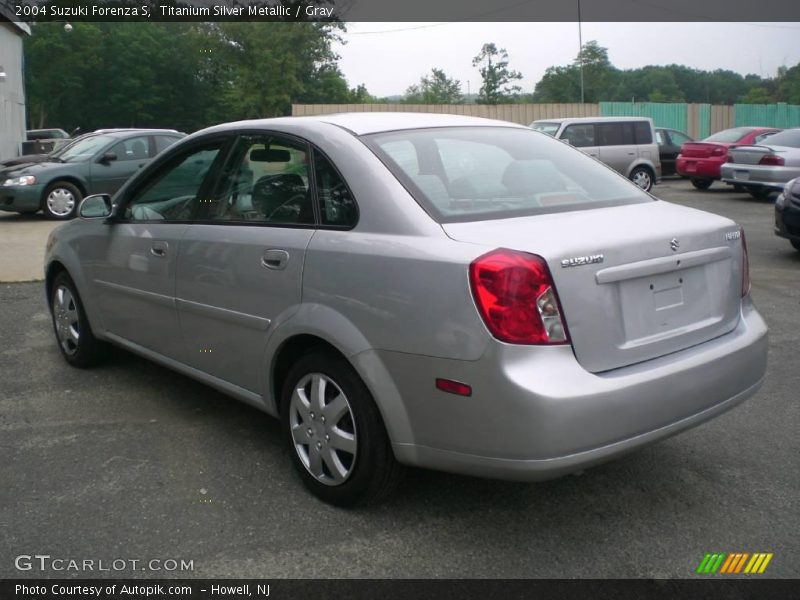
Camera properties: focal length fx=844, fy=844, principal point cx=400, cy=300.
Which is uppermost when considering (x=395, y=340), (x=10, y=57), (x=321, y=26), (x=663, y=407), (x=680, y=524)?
(x=321, y=26)

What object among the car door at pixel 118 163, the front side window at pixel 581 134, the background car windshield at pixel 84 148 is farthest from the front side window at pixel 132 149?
the front side window at pixel 581 134

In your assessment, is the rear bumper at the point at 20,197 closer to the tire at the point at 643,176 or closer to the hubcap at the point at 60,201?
the hubcap at the point at 60,201

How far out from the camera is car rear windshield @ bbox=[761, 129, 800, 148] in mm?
15945

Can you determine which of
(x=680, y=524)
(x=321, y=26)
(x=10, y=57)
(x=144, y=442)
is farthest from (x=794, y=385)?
(x=321, y=26)

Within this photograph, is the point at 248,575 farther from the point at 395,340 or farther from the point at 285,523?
the point at 395,340

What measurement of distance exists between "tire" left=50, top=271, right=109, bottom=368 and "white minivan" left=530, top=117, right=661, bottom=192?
13.9m

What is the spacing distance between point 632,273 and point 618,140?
54.8 feet

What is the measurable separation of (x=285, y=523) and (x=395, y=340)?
0.91 metres

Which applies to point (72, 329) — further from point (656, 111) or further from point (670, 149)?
point (656, 111)

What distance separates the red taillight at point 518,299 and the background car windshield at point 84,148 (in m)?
13.3

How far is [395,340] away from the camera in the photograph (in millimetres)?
3078

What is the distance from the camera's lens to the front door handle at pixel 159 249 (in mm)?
4367

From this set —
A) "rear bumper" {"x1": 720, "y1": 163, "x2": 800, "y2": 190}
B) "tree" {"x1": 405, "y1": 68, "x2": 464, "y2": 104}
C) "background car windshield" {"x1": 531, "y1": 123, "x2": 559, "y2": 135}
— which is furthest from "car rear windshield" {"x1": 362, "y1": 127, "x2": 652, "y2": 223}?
"tree" {"x1": 405, "y1": 68, "x2": 464, "y2": 104}

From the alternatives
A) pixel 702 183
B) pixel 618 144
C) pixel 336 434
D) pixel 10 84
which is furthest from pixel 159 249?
pixel 10 84
